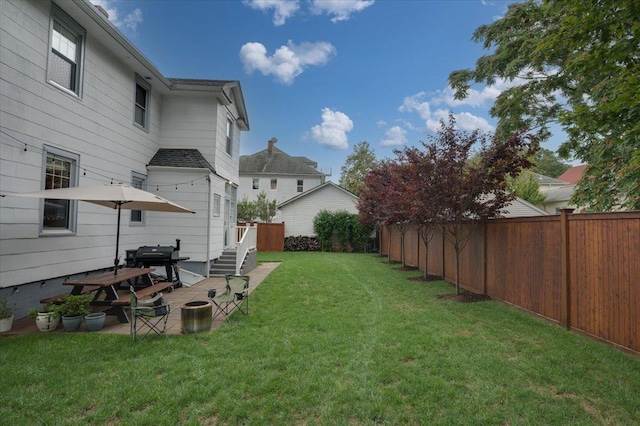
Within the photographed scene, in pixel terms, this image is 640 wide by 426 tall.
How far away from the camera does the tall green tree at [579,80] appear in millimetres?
3453

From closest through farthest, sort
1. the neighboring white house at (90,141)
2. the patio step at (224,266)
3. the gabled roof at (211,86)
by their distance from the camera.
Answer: the neighboring white house at (90,141) < the gabled roof at (211,86) < the patio step at (224,266)

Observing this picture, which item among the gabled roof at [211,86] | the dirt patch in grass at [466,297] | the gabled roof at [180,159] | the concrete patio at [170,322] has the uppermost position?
the gabled roof at [211,86]

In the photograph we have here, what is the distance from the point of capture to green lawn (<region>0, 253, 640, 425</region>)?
9.84 feet

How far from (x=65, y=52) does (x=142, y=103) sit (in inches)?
129

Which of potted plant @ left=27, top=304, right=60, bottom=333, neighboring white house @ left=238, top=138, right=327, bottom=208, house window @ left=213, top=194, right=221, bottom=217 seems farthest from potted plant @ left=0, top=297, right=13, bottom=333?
neighboring white house @ left=238, top=138, right=327, bottom=208

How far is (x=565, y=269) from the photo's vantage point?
5336mm

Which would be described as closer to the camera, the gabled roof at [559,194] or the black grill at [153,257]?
the black grill at [153,257]

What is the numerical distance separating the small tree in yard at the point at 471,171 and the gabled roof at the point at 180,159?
7.17 m

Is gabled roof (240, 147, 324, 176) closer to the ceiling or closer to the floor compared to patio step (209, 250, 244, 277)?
closer to the ceiling

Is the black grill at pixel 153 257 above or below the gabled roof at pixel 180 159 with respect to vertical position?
below

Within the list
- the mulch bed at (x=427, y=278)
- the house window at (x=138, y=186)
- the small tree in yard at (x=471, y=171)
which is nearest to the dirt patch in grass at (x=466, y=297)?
the small tree in yard at (x=471, y=171)

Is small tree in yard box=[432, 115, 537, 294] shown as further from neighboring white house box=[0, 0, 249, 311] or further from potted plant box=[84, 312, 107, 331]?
potted plant box=[84, 312, 107, 331]

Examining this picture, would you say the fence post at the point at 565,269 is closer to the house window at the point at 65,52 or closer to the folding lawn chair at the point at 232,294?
the folding lawn chair at the point at 232,294

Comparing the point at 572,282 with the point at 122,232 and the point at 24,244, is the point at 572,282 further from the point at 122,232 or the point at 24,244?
the point at 122,232
